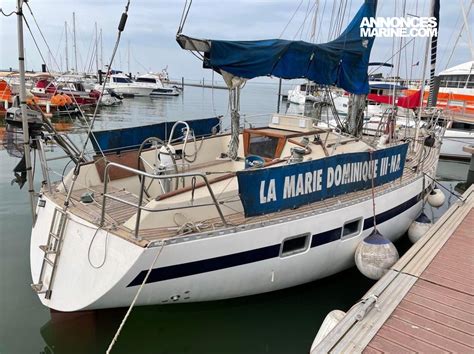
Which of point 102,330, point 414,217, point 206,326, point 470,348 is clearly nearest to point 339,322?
point 470,348

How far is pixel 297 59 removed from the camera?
6355mm

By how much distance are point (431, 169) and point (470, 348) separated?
6339 millimetres

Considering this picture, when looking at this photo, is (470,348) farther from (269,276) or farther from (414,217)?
(414,217)

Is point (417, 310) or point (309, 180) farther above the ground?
point (309, 180)

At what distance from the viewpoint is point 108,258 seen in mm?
4461

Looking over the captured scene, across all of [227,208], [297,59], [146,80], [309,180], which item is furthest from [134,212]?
[146,80]

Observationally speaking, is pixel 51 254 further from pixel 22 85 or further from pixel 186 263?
pixel 22 85

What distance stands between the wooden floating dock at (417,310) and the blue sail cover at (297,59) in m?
3.39

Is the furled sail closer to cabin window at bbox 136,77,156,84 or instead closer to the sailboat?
the sailboat

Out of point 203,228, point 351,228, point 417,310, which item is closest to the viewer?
point 417,310

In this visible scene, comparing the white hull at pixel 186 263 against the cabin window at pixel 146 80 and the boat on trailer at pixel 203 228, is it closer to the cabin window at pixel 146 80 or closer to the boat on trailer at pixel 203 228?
the boat on trailer at pixel 203 228

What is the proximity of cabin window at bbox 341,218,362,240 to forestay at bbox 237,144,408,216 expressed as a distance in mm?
525

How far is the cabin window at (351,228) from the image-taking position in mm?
6215

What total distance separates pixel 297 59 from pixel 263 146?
180cm
